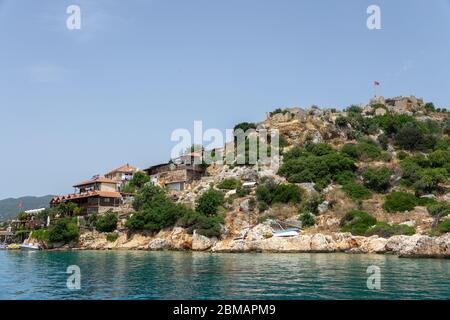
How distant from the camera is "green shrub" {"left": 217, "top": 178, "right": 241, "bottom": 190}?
58750mm

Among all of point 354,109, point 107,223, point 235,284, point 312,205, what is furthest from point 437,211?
point 354,109

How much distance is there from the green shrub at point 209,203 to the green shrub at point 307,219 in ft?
32.8

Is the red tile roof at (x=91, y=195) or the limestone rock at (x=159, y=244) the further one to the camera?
the red tile roof at (x=91, y=195)

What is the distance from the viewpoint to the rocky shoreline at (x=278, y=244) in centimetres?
3336

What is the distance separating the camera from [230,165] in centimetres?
6631

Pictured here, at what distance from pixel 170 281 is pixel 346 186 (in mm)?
37558

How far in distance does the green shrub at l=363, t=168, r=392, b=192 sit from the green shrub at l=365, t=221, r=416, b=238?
1126 centimetres

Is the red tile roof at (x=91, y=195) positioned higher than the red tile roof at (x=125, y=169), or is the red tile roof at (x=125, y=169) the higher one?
the red tile roof at (x=125, y=169)

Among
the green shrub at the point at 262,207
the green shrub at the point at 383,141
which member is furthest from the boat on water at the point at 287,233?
the green shrub at the point at 383,141

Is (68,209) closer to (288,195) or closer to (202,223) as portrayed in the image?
(202,223)

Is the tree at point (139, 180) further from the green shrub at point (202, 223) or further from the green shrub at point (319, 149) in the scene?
the green shrub at point (319, 149)

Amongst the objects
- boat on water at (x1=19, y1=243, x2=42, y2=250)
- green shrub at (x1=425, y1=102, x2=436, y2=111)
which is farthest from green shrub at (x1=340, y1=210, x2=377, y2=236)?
green shrub at (x1=425, y1=102, x2=436, y2=111)

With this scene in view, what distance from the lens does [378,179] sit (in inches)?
2068
